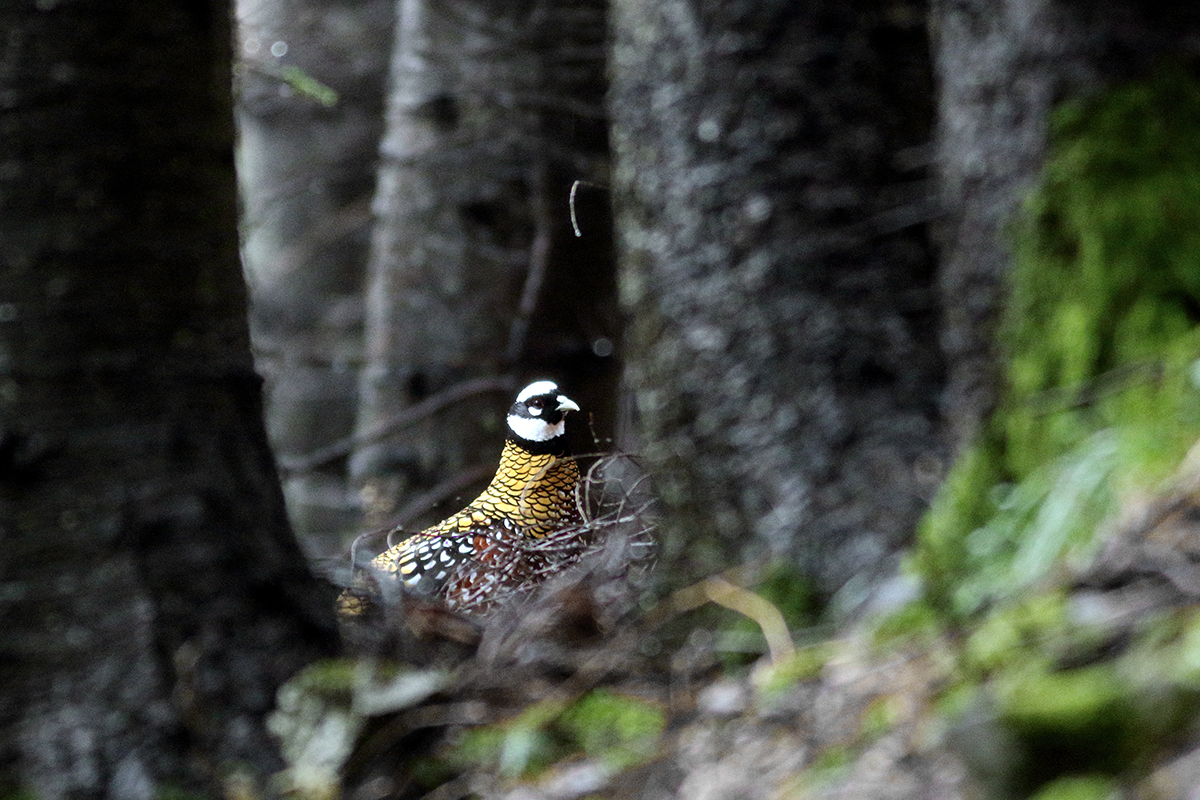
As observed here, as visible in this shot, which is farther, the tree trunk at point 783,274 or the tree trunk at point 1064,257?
the tree trunk at point 783,274

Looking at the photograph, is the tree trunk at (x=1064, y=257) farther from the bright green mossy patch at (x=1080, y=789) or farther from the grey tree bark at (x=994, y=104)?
the bright green mossy patch at (x=1080, y=789)

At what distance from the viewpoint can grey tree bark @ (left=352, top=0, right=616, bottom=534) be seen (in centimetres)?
623

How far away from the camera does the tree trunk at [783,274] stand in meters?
2.06

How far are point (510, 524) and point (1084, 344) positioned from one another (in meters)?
3.09

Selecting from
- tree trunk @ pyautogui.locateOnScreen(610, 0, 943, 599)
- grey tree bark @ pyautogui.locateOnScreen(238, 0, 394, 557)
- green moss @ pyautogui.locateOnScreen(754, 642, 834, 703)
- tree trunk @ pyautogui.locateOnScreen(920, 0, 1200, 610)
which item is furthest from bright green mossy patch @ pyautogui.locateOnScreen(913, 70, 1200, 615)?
grey tree bark @ pyautogui.locateOnScreen(238, 0, 394, 557)

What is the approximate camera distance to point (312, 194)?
8852 millimetres

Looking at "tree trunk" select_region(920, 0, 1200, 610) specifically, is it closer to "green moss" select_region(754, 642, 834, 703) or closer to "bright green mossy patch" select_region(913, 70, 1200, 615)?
"bright green mossy patch" select_region(913, 70, 1200, 615)

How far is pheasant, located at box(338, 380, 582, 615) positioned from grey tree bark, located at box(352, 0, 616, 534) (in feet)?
2.41

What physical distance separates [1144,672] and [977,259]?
2.75ft

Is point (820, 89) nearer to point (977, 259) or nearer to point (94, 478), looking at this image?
point (977, 259)

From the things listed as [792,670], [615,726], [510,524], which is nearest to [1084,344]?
[792,670]

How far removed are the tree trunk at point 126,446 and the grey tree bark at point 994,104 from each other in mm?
1183

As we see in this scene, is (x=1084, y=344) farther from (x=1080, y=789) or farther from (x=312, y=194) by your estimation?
(x=312, y=194)

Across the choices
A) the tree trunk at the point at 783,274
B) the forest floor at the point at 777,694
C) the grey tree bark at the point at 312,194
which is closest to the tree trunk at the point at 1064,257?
the forest floor at the point at 777,694
